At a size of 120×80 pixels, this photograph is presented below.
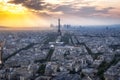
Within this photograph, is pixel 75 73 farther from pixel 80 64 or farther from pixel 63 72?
pixel 80 64

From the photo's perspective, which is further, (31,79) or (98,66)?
(98,66)

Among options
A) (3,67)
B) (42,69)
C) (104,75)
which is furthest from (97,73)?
(3,67)

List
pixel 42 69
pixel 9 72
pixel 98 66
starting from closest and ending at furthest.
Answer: pixel 9 72 < pixel 42 69 < pixel 98 66

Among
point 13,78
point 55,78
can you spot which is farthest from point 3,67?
point 55,78

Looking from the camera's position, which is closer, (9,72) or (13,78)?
(13,78)

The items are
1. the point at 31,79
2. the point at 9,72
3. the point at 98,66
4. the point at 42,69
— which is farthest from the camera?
the point at 98,66

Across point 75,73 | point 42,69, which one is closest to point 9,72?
point 42,69

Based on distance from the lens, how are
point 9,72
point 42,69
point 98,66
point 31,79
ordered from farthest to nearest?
point 98,66, point 42,69, point 9,72, point 31,79

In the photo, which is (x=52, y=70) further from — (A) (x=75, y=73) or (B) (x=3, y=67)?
(B) (x=3, y=67)

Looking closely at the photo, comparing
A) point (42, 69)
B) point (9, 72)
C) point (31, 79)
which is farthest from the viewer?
point (42, 69)
